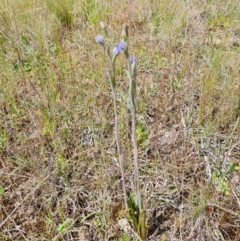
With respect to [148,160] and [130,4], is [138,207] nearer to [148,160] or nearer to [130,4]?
[148,160]

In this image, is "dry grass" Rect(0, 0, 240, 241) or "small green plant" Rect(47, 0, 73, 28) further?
"small green plant" Rect(47, 0, 73, 28)

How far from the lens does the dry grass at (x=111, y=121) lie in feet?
4.18

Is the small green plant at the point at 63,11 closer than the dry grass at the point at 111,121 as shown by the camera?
No

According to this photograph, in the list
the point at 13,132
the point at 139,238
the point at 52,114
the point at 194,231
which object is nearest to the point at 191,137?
the point at 194,231

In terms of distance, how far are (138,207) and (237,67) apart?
39.7 inches

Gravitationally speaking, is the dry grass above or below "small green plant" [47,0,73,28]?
below

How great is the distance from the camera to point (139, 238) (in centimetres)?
118

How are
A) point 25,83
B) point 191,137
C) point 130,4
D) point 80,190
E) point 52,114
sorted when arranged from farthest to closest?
point 130,4
point 25,83
point 52,114
point 191,137
point 80,190

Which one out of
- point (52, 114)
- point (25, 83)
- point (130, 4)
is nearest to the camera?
point (52, 114)

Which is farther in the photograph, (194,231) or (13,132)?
(13,132)

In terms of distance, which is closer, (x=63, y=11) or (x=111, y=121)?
(x=111, y=121)

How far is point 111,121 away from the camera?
64.3 inches

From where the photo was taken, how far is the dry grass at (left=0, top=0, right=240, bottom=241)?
1275 mm

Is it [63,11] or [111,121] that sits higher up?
[63,11]
